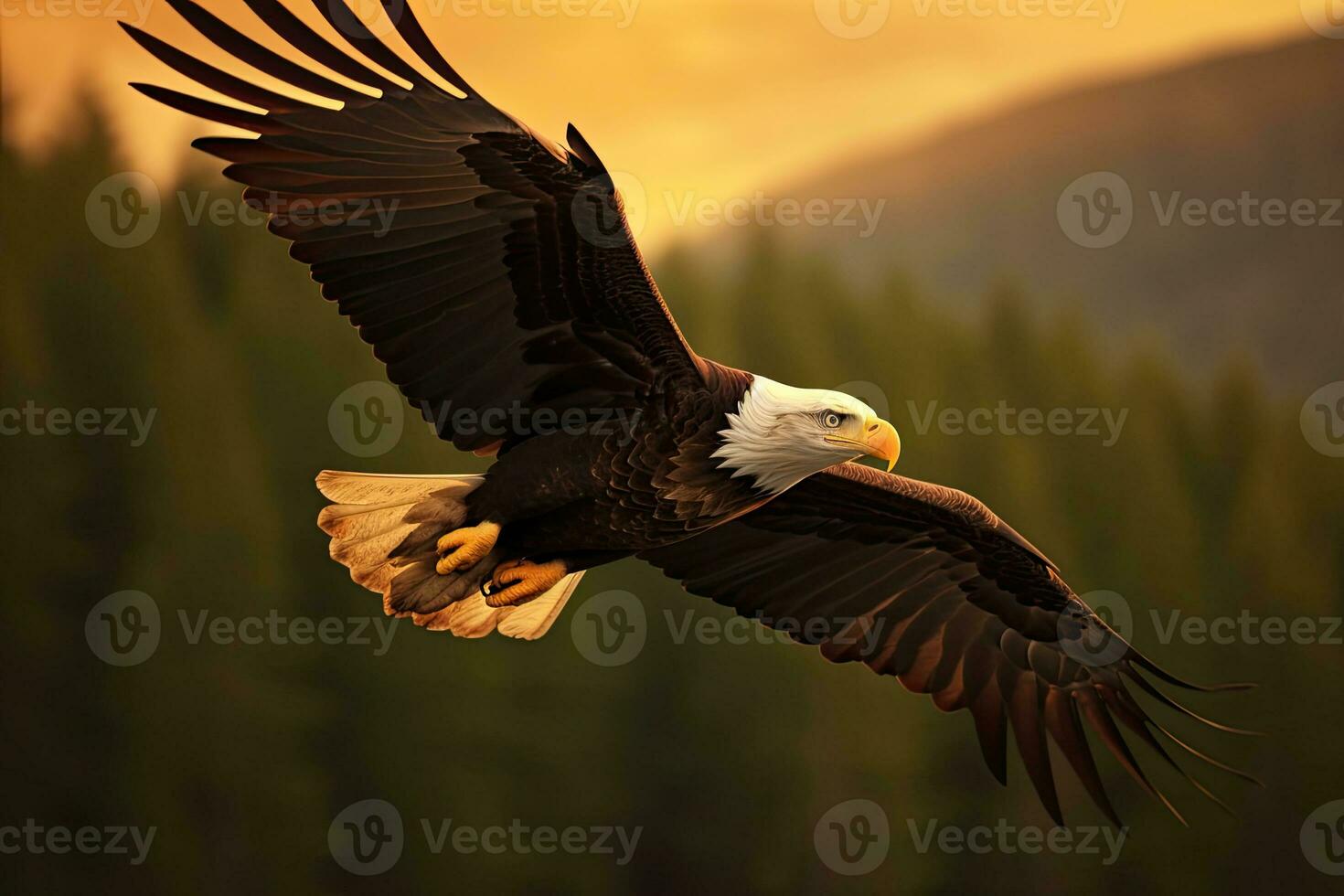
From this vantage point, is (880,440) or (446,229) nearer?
(446,229)

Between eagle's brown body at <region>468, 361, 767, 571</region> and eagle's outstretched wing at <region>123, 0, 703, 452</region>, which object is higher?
eagle's outstretched wing at <region>123, 0, 703, 452</region>

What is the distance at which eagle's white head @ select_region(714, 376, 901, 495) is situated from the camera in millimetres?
3643

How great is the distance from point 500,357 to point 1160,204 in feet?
31.3

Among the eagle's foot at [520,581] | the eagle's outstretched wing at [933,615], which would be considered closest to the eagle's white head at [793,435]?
the eagle's foot at [520,581]

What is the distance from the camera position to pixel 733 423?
11.9ft

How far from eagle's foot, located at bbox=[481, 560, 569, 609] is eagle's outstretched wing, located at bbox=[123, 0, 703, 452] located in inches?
19.0

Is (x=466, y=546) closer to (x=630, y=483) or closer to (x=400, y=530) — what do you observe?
(x=400, y=530)

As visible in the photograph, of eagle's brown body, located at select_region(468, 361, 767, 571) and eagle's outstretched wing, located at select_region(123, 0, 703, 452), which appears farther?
eagle's brown body, located at select_region(468, 361, 767, 571)

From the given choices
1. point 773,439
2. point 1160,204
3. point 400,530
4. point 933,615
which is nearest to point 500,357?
point 400,530

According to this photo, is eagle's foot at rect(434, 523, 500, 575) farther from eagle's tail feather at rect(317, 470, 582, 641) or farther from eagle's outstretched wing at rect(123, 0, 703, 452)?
eagle's outstretched wing at rect(123, 0, 703, 452)

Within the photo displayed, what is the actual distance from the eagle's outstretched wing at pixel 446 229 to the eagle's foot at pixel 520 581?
48 cm

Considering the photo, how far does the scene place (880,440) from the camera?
3.75 meters

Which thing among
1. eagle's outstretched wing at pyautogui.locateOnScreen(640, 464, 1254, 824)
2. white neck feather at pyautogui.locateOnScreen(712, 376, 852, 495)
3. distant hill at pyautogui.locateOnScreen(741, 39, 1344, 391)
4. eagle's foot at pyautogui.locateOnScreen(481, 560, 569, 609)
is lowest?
eagle's foot at pyautogui.locateOnScreen(481, 560, 569, 609)

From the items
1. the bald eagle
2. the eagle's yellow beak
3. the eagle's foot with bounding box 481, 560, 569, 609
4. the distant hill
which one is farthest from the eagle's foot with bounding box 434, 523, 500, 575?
the distant hill
